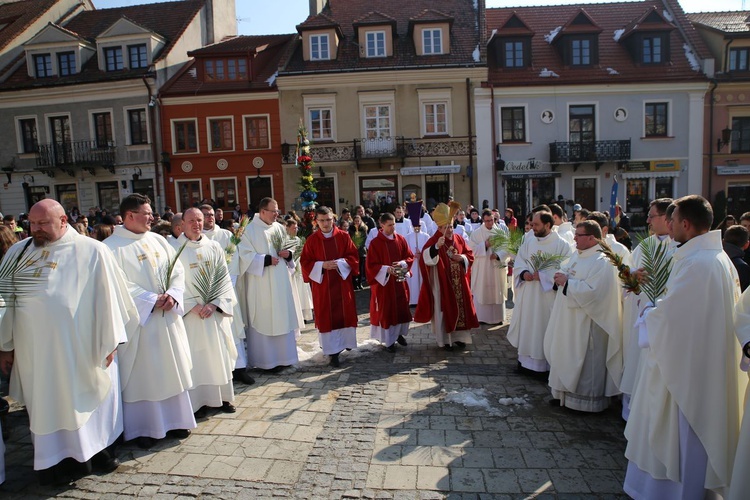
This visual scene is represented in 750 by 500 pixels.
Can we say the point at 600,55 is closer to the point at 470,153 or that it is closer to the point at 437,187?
the point at 470,153

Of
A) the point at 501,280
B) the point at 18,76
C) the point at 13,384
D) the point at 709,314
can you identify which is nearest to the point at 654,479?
the point at 709,314

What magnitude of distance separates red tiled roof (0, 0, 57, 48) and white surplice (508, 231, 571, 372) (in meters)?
30.4

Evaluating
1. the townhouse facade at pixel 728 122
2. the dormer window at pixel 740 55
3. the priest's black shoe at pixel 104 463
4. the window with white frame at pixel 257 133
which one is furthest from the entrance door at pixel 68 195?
the dormer window at pixel 740 55

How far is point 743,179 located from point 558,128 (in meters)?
9.45

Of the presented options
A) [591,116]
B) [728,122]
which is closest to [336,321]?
[591,116]

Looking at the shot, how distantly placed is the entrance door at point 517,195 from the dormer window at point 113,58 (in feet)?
64.8

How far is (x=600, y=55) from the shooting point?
2494cm

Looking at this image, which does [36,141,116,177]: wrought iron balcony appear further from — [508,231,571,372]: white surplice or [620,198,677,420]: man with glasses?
[620,198,677,420]: man with glasses

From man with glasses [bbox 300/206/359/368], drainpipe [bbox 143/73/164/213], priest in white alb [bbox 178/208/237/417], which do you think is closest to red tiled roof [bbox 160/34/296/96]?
drainpipe [bbox 143/73/164/213]

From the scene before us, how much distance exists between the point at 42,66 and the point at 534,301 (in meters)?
28.4

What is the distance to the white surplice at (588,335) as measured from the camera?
5273mm

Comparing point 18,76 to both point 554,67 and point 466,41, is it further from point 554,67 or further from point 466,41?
point 554,67

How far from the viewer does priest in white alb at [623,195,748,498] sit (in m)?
3.47

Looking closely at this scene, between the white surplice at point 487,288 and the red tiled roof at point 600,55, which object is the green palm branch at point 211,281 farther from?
the red tiled roof at point 600,55
